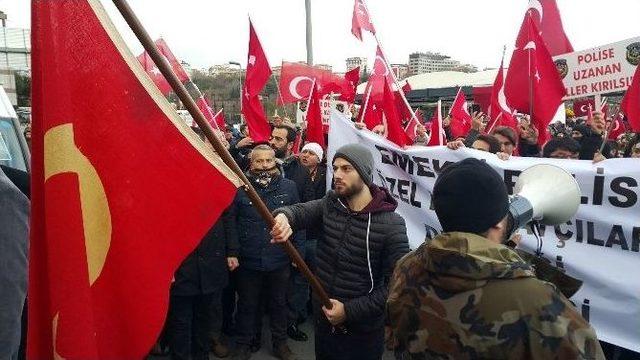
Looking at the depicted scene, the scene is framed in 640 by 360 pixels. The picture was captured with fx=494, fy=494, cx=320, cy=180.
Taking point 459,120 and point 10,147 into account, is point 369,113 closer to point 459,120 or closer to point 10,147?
point 459,120

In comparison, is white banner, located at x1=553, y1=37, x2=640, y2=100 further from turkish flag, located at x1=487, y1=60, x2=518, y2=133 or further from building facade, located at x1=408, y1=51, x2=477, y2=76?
building facade, located at x1=408, y1=51, x2=477, y2=76

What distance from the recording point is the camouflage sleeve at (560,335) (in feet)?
4.00

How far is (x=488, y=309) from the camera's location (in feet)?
4.24

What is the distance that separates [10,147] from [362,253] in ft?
7.74

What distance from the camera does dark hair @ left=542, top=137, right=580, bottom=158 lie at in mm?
4176

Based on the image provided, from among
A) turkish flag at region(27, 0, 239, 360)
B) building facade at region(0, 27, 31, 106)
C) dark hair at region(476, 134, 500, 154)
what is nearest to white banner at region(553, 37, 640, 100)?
dark hair at region(476, 134, 500, 154)

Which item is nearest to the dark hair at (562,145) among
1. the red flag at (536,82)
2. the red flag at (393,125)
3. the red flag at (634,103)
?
Result: the red flag at (536,82)

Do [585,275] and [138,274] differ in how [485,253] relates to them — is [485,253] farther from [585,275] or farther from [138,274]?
[585,275]

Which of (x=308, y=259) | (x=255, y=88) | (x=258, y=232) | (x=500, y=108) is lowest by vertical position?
(x=308, y=259)

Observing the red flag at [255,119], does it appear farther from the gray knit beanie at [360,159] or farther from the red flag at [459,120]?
the gray knit beanie at [360,159]

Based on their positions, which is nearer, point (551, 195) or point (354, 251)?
point (551, 195)

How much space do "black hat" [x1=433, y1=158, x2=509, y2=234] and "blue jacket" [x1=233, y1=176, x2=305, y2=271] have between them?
2.62 meters

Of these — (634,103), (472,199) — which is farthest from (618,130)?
(472,199)

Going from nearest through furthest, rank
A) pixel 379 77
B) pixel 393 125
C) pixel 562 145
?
pixel 562 145 → pixel 393 125 → pixel 379 77
